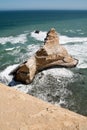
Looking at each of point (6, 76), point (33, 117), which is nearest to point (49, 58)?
point (6, 76)

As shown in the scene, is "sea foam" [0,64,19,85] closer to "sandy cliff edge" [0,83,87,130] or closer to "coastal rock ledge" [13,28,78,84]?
"coastal rock ledge" [13,28,78,84]

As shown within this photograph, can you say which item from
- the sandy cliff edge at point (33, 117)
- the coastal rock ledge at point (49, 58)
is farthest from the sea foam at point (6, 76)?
the sandy cliff edge at point (33, 117)

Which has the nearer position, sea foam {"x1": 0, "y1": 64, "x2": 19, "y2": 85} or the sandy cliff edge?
the sandy cliff edge

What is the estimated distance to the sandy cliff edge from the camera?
362 cm

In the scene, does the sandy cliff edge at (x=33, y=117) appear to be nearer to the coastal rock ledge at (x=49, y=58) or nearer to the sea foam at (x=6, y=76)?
the coastal rock ledge at (x=49, y=58)

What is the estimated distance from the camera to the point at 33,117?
379cm

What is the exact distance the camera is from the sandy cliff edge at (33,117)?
3.62 m

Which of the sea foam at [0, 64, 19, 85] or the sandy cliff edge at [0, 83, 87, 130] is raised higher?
the sandy cliff edge at [0, 83, 87, 130]

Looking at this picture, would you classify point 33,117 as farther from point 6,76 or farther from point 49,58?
point 49,58

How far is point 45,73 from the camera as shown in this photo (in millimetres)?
23109

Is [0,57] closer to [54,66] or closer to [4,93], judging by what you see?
[54,66]

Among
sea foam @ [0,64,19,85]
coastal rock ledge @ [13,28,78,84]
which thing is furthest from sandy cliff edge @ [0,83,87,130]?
sea foam @ [0,64,19,85]

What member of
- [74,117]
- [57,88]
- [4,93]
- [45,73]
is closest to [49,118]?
[74,117]

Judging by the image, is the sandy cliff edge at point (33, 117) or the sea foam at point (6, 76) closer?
the sandy cliff edge at point (33, 117)
